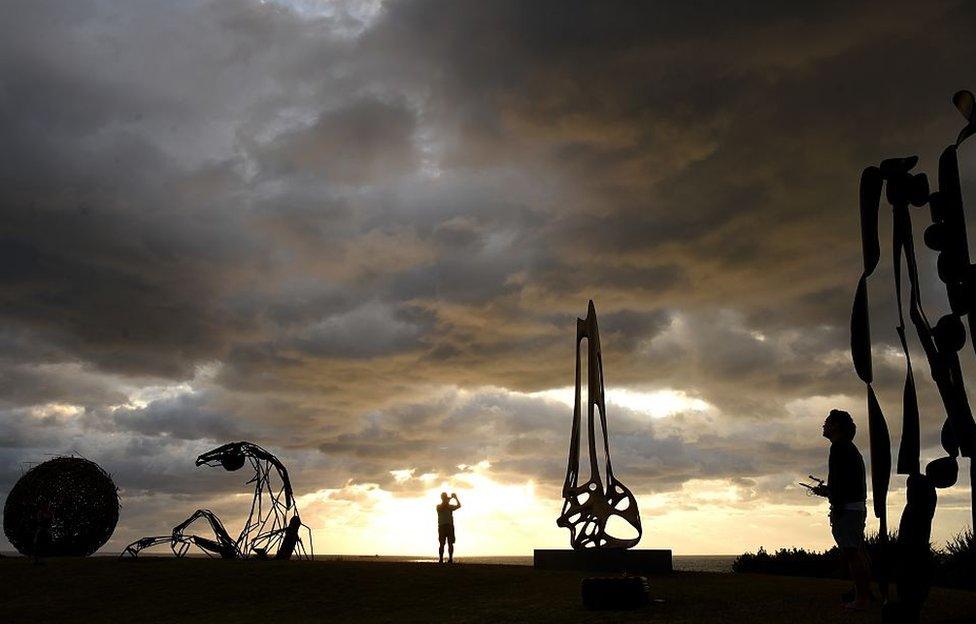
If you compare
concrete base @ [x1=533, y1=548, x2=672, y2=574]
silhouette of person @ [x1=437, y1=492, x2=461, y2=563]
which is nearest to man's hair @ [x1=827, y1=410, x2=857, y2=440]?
concrete base @ [x1=533, y1=548, x2=672, y2=574]

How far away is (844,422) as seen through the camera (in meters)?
11.2

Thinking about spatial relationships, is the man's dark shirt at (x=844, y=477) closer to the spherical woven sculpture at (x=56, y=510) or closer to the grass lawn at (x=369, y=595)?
the grass lawn at (x=369, y=595)

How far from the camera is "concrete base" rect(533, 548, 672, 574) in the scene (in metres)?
20.7

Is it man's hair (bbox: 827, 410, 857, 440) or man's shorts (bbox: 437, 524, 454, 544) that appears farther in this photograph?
man's shorts (bbox: 437, 524, 454, 544)

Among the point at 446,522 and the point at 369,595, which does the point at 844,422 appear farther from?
the point at 446,522

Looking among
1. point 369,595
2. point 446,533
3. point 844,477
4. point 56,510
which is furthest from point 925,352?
point 56,510

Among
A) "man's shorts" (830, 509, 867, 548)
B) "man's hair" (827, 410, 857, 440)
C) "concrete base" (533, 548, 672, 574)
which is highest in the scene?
"man's hair" (827, 410, 857, 440)

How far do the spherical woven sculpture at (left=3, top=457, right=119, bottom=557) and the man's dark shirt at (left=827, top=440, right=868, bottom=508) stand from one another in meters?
20.4

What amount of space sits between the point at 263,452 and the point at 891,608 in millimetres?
21258

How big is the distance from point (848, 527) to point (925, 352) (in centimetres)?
527

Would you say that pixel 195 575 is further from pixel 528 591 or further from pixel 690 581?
pixel 690 581

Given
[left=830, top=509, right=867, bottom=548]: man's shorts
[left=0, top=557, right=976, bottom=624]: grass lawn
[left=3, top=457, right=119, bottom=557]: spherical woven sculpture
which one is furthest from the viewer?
[left=3, top=457, right=119, bottom=557]: spherical woven sculpture

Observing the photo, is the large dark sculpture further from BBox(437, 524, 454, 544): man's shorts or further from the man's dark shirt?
BBox(437, 524, 454, 544): man's shorts

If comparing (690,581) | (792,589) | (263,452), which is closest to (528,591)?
(690,581)
